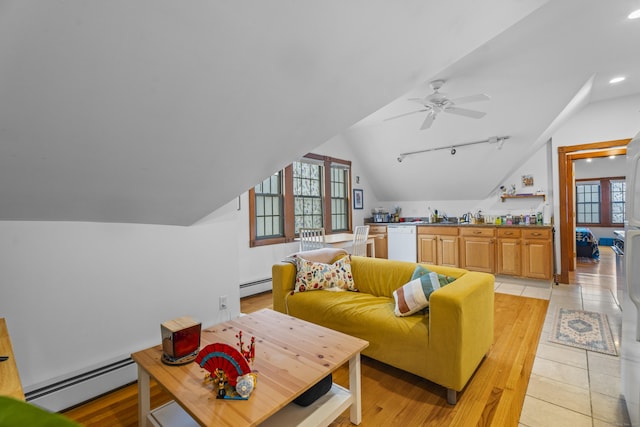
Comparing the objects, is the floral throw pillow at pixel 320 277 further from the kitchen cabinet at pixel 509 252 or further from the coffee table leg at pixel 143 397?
the kitchen cabinet at pixel 509 252

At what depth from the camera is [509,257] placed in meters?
4.64

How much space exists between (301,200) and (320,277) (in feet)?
7.79

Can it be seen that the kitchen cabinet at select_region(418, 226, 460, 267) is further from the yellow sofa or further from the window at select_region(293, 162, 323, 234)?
the yellow sofa

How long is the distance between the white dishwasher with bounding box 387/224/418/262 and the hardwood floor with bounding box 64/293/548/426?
311 centimetres

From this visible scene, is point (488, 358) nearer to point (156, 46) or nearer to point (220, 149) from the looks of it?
point (220, 149)

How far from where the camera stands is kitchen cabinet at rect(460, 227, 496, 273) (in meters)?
4.82

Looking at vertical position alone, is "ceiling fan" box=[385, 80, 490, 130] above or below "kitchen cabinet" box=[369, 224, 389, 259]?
above

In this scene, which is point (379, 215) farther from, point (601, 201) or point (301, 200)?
point (601, 201)

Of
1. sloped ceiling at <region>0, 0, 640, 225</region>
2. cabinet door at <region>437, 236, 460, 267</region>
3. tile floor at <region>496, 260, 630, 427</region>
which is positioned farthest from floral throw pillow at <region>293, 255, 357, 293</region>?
cabinet door at <region>437, 236, 460, 267</region>

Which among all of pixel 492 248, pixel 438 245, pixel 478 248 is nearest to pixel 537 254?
pixel 492 248

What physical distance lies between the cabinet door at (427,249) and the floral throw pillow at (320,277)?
3034 mm

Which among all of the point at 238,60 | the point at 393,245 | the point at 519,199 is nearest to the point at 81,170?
the point at 238,60

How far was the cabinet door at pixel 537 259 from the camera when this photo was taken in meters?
4.30

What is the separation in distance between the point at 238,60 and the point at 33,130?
0.79 metres
